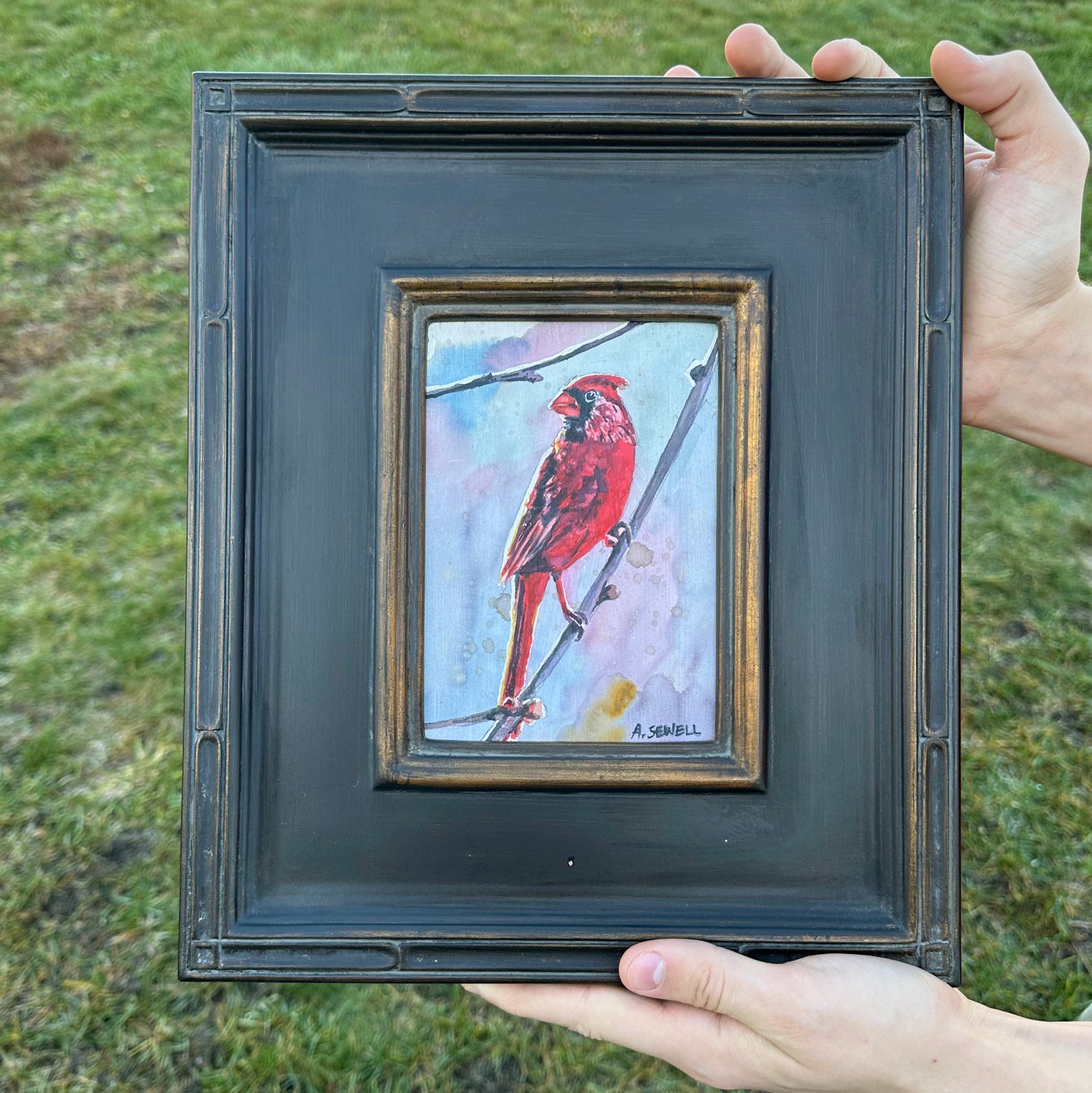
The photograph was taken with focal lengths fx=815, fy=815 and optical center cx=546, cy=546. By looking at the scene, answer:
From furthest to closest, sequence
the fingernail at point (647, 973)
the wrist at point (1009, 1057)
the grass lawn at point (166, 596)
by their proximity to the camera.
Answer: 1. the grass lawn at point (166, 596)
2. the wrist at point (1009, 1057)
3. the fingernail at point (647, 973)

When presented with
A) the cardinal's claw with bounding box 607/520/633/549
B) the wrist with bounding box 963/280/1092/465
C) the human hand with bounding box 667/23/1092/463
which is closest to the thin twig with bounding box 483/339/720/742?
the cardinal's claw with bounding box 607/520/633/549

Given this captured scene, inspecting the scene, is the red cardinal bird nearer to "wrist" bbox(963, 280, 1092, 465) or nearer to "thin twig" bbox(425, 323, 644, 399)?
"thin twig" bbox(425, 323, 644, 399)

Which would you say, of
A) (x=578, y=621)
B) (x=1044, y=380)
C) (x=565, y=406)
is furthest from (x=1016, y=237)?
(x=578, y=621)

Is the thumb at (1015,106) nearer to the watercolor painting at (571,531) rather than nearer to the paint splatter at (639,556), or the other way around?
the watercolor painting at (571,531)

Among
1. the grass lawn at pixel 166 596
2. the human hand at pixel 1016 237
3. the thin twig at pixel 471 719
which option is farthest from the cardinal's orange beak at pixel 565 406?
the grass lawn at pixel 166 596

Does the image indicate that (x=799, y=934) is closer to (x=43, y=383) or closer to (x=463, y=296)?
(x=463, y=296)

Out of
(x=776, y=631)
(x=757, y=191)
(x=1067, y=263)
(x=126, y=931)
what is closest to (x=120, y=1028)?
(x=126, y=931)

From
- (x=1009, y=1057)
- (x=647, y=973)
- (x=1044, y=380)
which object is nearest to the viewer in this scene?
(x=647, y=973)

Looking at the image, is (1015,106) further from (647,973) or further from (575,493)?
(647,973)
